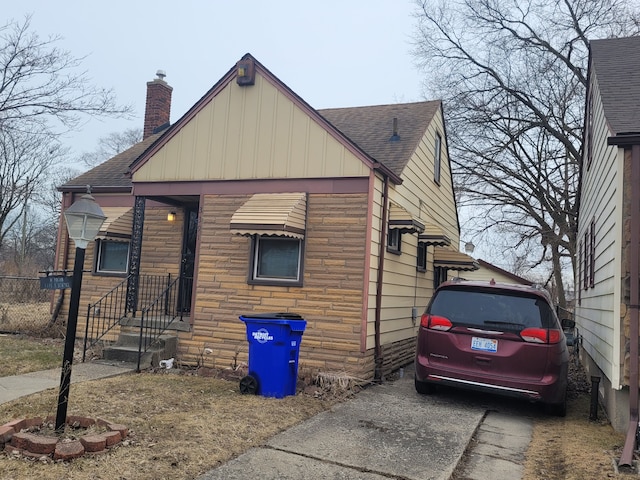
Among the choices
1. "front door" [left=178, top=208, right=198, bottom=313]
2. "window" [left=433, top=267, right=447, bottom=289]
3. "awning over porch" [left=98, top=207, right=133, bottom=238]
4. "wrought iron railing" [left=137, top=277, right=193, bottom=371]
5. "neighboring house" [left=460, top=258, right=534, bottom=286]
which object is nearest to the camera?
"wrought iron railing" [left=137, top=277, right=193, bottom=371]

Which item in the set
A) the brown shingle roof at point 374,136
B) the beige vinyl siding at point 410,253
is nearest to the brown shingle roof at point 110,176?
the brown shingle roof at point 374,136

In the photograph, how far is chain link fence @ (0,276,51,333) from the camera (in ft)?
36.8

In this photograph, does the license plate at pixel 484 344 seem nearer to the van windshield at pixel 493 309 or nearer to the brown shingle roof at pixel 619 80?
the van windshield at pixel 493 309

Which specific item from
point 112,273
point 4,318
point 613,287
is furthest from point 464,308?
point 4,318

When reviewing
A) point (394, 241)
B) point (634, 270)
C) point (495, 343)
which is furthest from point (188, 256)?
point (634, 270)

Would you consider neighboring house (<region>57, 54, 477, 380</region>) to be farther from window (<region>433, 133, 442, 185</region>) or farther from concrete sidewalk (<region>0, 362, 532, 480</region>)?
window (<region>433, 133, 442, 185</region>)

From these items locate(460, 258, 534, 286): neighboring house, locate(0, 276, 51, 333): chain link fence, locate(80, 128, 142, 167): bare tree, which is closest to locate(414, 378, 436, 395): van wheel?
locate(0, 276, 51, 333): chain link fence

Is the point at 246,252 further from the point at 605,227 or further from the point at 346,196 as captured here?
the point at 605,227

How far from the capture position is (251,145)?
28.2 feet

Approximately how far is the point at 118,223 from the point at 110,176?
6.74 feet

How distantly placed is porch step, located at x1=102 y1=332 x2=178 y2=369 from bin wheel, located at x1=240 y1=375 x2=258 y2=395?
7.02ft

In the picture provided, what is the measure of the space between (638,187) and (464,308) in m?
2.36

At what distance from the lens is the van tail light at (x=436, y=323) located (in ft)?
21.3

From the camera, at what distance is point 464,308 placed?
6.54 meters
